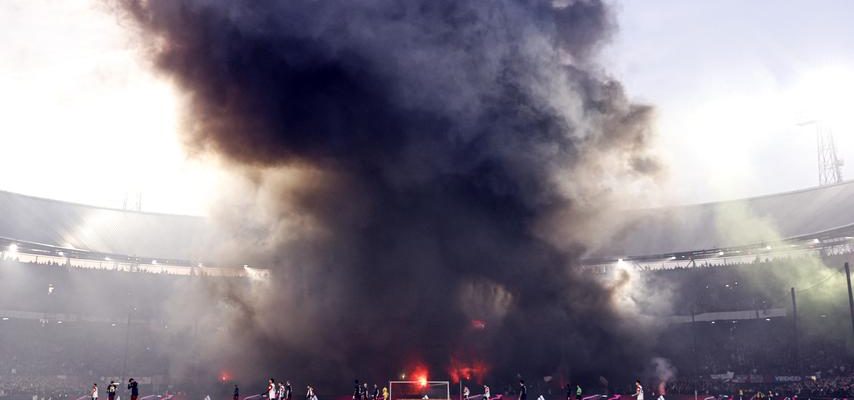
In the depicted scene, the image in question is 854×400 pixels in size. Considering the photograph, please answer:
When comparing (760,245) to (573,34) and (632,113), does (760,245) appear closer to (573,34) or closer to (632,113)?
(632,113)

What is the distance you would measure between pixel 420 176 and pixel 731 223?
145 ft

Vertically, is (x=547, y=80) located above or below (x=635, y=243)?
above

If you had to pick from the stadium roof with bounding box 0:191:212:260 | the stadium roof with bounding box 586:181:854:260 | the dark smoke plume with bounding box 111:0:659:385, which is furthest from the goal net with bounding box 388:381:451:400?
the stadium roof with bounding box 0:191:212:260

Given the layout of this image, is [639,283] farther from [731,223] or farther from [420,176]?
[420,176]

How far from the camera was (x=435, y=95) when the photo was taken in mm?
53750

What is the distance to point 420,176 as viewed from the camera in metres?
55.9

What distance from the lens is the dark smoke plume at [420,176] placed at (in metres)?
53.6

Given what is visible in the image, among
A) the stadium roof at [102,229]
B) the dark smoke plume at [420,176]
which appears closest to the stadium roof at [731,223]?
the dark smoke plume at [420,176]

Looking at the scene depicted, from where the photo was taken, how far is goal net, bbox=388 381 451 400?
55938mm

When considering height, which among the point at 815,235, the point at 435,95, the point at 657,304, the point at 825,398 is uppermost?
the point at 435,95

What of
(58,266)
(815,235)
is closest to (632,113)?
(815,235)

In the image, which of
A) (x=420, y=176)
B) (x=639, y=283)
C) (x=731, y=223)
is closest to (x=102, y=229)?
(x=420, y=176)

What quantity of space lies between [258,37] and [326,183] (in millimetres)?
12489

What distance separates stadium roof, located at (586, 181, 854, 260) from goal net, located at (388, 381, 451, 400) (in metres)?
24.1
